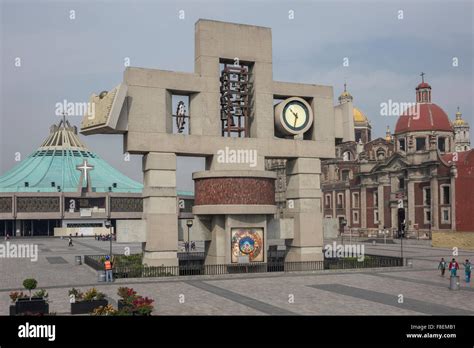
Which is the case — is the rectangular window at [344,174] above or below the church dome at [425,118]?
below

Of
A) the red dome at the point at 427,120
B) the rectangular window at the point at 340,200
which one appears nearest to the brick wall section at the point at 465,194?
the red dome at the point at 427,120

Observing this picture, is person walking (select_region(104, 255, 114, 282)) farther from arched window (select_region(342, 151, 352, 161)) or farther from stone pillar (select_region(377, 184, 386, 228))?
arched window (select_region(342, 151, 352, 161))

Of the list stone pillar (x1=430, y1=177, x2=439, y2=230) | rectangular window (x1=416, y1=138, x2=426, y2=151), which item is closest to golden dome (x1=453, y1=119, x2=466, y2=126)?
rectangular window (x1=416, y1=138, x2=426, y2=151)

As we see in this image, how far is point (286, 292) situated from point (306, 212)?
1183 centimetres

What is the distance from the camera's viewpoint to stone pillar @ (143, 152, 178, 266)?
35719 millimetres

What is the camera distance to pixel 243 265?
36688mm

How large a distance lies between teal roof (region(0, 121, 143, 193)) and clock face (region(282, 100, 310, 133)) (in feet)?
290

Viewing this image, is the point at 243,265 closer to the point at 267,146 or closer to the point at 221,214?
the point at 221,214

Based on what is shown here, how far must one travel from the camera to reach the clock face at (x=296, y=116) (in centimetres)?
4019

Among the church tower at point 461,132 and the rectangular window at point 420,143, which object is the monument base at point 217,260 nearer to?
the rectangular window at point 420,143

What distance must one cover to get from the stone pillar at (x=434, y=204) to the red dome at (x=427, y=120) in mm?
19554

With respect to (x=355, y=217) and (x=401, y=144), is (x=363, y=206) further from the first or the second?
(x=401, y=144)

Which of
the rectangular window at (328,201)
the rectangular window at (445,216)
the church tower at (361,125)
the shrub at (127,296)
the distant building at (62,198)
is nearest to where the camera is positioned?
the shrub at (127,296)
